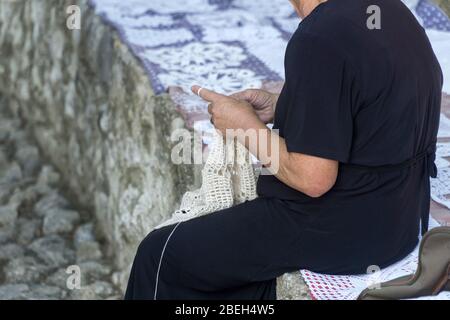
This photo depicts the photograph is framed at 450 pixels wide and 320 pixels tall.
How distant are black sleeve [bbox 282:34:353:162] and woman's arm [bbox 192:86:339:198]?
0.10ft

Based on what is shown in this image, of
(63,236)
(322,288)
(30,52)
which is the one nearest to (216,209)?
(322,288)

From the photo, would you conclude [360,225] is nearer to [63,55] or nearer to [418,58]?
[418,58]

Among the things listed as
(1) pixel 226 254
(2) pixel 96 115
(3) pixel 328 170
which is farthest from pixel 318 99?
(2) pixel 96 115

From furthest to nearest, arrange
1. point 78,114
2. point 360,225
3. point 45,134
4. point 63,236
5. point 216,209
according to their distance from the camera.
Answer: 1. point 45,134
2. point 78,114
3. point 63,236
4. point 216,209
5. point 360,225

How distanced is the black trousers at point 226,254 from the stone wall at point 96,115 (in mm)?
913

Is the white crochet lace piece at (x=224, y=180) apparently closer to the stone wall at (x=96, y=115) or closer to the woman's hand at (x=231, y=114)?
the woman's hand at (x=231, y=114)

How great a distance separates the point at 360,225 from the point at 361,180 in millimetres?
102

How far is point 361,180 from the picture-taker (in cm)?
174

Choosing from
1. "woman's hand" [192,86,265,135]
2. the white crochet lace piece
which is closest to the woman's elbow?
"woman's hand" [192,86,265,135]

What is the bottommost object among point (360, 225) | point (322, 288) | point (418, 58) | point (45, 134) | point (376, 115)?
point (45, 134)

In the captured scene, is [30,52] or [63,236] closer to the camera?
[63,236]

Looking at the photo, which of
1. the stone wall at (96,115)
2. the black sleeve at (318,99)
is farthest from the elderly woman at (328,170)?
the stone wall at (96,115)

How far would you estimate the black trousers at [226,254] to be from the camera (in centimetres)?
179

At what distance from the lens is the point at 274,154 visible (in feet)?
5.57
